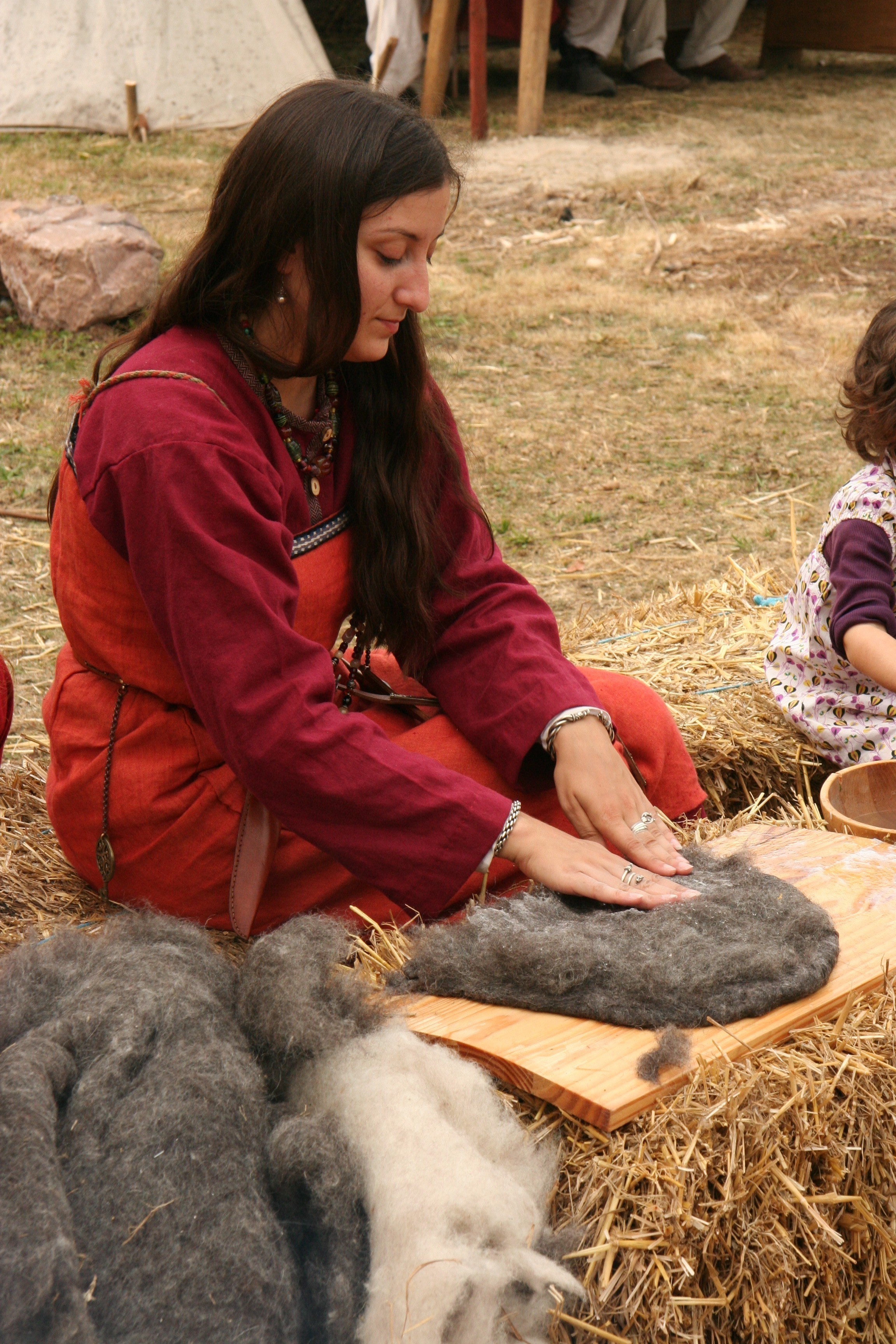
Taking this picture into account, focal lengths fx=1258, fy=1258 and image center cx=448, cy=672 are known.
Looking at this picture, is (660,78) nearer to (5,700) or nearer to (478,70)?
(478,70)

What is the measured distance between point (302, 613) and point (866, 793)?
1111mm

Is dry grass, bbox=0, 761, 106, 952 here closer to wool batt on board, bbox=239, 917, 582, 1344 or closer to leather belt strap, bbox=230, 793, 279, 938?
leather belt strap, bbox=230, 793, 279, 938

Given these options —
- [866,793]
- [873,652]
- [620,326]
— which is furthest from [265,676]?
[620,326]

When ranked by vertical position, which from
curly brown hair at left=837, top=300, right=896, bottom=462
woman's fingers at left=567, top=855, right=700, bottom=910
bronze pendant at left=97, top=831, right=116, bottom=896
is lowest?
bronze pendant at left=97, top=831, right=116, bottom=896

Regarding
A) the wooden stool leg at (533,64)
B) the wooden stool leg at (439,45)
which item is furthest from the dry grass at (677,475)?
the wooden stool leg at (439,45)

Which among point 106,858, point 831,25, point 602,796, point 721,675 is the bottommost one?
point 721,675

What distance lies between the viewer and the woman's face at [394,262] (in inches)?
70.3

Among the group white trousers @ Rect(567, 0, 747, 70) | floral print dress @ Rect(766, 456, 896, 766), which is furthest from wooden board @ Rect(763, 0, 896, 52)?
floral print dress @ Rect(766, 456, 896, 766)

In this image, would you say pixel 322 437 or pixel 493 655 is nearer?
pixel 322 437

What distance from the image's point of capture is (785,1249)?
1.42 meters

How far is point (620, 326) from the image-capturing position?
6.80 meters

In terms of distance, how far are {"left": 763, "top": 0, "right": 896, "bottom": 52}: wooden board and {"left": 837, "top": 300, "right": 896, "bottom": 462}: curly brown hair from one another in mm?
12031

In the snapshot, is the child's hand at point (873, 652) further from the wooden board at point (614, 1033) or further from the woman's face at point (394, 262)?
the woman's face at point (394, 262)

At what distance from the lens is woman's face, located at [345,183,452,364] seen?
1785mm
